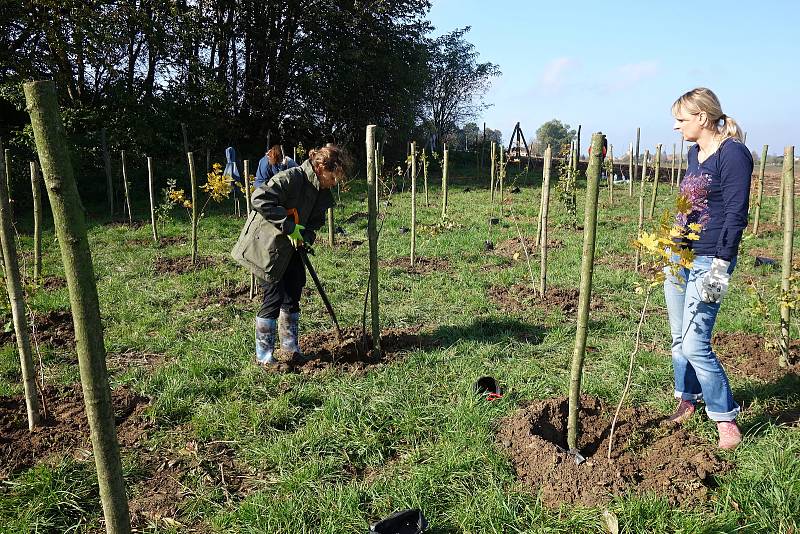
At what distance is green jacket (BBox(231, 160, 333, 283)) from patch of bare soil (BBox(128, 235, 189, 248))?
6287 mm

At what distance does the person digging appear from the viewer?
397 cm

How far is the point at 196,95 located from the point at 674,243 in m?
19.0

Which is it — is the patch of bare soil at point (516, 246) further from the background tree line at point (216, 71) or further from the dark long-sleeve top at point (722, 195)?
the background tree line at point (216, 71)

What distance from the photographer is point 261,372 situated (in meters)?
4.14

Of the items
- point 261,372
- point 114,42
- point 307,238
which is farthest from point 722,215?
point 114,42

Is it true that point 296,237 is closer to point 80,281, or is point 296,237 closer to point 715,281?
point 80,281

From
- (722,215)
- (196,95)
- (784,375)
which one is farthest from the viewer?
(196,95)

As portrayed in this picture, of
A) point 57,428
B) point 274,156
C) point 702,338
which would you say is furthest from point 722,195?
point 274,156

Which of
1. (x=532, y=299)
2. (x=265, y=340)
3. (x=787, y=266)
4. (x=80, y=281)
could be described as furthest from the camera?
(x=532, y=299)

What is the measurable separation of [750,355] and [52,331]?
6.67 metres

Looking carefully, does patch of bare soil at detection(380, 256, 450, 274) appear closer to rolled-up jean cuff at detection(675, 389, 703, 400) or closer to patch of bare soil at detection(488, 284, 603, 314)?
patch of bare soil at detection(488, 284, 603, 314)

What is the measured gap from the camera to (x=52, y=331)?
5102 millimetres

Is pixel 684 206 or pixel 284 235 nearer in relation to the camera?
pixel 684 206

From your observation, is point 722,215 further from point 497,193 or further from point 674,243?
point 497,193
